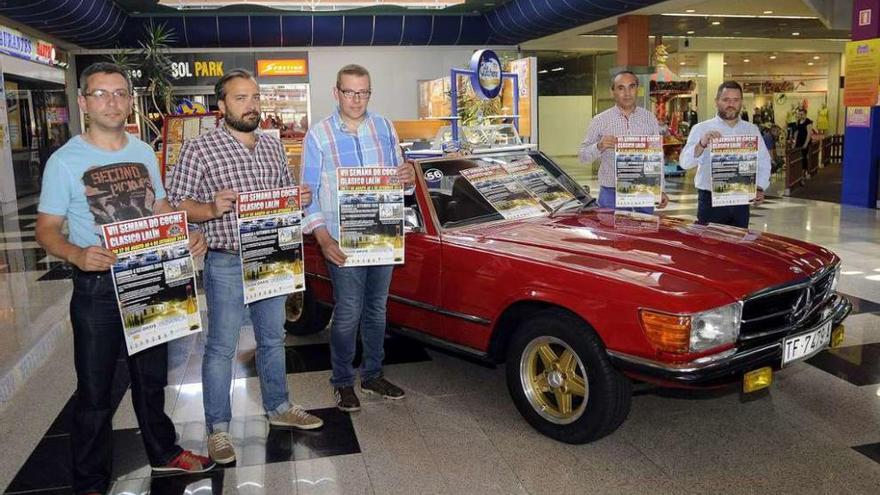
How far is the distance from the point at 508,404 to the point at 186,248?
187 centimetres

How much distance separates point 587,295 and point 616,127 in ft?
7.66

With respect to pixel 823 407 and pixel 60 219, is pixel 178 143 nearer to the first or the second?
pixel 60 219

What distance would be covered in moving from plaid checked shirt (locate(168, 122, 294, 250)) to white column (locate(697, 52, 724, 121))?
22611 millimetres

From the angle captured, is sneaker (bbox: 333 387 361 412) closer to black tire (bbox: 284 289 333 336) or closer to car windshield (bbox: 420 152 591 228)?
car windshield (bbox: 420 152 591 228)

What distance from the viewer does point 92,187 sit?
2549 mm

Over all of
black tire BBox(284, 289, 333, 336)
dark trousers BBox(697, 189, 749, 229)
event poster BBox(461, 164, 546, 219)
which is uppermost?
event poster BBox(461, 164, 546, 219)

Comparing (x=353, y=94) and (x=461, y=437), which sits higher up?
(x=353, y=94)

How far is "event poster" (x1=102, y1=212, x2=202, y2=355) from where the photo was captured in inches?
99.6

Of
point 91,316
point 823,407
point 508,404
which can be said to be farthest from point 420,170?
point 823,407

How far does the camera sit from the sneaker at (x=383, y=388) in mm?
3896

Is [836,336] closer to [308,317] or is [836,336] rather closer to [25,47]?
[308,317]

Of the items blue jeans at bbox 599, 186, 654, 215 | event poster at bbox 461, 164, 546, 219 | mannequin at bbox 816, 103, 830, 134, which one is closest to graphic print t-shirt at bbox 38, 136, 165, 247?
event poster at bbox 461, 164, 546, 219

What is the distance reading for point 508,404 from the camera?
381cm

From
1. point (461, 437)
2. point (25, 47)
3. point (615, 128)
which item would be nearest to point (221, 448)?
point (461, 437)
